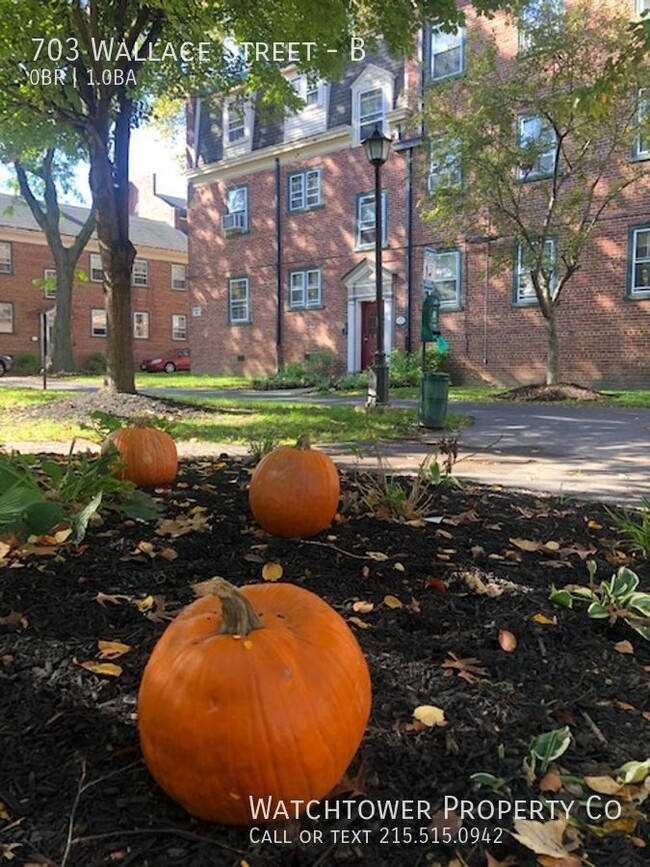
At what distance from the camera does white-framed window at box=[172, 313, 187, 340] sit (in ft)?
144

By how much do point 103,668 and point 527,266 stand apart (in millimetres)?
15242

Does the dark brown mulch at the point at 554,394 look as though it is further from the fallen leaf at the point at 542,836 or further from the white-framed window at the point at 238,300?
the fallen leaf at the point at 542,836

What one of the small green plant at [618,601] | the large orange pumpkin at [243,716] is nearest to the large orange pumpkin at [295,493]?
the small green plant at [618,601]

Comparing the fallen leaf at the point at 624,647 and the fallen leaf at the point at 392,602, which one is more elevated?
the fallen leaf at the point at 392,602

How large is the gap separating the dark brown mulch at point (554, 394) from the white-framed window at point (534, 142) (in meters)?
4.81

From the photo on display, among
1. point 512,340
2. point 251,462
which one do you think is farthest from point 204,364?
point 251,462

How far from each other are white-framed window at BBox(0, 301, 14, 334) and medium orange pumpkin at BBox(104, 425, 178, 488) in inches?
1450

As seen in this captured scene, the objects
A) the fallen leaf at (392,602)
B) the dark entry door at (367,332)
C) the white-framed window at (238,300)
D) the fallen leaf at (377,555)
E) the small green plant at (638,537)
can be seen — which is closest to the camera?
the fallen leaf at (392,602)

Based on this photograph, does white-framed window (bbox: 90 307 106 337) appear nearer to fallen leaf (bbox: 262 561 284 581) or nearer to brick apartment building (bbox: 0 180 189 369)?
brick apartment building (bbox: 0 180 189 369)

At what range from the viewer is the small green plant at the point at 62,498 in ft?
6.99

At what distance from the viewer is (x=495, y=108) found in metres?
14.5

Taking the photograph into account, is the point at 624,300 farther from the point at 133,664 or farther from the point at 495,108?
the point at 133,664

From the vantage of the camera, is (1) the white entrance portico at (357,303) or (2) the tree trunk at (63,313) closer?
(1) the white entrance portico at (357,303)

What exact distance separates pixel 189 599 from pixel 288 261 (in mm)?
23903
